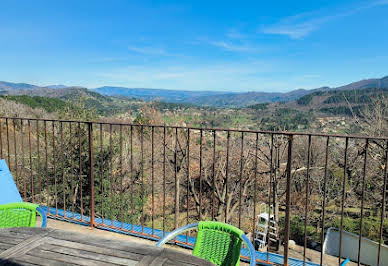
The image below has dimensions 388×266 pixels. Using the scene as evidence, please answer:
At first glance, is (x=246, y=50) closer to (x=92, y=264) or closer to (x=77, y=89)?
(x=77, y=89)

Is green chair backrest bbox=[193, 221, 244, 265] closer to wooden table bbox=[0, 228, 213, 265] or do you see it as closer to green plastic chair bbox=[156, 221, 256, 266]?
green plastic chair bbox=[156, 221, 256, 266]

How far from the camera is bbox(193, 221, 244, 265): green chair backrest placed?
1613 millimetres

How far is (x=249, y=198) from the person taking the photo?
1528 cm

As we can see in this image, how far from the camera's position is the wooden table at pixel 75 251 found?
1.12 metres

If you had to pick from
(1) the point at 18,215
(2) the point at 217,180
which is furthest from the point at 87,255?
(2) the point at 217,180

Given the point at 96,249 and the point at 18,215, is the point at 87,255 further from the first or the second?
the point at 18,215

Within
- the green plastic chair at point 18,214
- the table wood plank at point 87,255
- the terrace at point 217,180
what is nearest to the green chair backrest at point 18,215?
the green plastic chair at point 18,214

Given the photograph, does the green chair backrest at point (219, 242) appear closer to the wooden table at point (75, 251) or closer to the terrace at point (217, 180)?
the wooden table at point (75, 251)

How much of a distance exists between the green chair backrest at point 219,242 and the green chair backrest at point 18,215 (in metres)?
1.15

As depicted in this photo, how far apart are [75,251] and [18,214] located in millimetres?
983

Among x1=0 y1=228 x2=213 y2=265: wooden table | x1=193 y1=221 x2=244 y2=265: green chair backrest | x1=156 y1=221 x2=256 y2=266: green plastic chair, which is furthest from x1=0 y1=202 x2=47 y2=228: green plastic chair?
x1=193 y1=221 x2=244 y2=265: green chair backrest

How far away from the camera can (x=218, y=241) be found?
66.2 inches

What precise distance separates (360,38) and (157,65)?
26322 mm

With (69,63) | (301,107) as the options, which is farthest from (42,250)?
(69,63)
